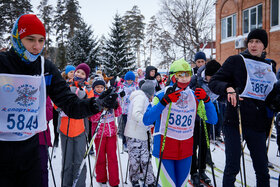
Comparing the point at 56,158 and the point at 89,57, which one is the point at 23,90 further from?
the point at 89,57

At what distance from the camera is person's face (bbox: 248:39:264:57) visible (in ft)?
8.78

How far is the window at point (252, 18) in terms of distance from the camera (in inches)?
590

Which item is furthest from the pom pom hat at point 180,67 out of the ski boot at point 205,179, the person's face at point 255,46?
the ski boot at point 205,179

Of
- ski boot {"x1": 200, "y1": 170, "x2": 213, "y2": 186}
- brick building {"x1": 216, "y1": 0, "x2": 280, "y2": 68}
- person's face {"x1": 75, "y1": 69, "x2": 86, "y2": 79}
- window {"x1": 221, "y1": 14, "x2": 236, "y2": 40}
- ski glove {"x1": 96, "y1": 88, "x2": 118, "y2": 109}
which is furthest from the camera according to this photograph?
window {"x1": 221, "y1": 14, "x2": 236, "y2": 40}

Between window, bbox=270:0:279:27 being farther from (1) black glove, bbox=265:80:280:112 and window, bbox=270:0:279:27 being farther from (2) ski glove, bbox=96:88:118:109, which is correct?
(2) ski glove, bbox=96:88:118:109

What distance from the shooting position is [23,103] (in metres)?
1.67

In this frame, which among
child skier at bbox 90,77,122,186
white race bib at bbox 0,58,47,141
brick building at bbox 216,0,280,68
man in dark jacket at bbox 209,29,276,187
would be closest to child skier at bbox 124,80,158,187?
child skier at bbox 90,77,122,186

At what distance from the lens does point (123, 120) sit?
6.22 m

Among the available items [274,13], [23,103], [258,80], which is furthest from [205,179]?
[274,13]

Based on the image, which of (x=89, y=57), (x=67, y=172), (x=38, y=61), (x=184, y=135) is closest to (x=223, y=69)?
(x=184, y=135)

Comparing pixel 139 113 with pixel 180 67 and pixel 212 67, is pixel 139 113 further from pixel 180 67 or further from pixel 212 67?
pixel 212 67

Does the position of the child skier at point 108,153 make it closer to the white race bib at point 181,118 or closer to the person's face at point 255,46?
the white race bib at point 181,118

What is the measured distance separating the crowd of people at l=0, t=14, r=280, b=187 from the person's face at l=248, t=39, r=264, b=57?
0.01 meters

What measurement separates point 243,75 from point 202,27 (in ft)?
71.8
